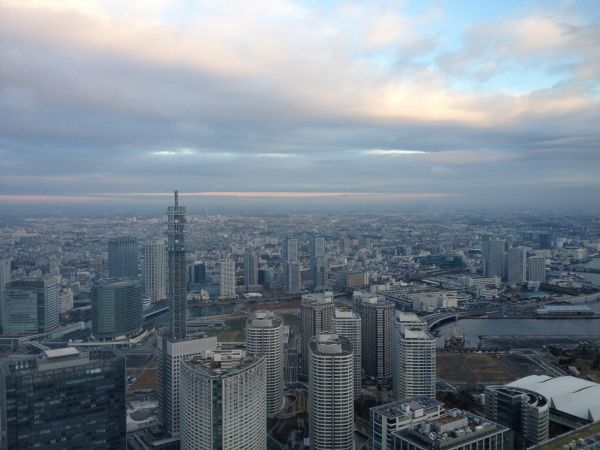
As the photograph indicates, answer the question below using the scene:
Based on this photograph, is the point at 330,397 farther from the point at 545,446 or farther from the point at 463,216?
the point at 463,216

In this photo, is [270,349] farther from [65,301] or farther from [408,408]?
[65,301]

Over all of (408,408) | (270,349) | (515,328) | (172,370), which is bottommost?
(515,328)

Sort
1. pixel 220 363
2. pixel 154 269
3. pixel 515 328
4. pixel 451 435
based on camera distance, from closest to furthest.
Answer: pixel 451 435 → pixel 220 363 → pixel 515 328 → pixel 154 269

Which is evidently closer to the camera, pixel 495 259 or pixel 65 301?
pixel 65 301

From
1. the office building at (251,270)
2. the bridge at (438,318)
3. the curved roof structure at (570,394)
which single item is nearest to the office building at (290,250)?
the office building at (251,270)

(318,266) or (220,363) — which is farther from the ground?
(220,363)

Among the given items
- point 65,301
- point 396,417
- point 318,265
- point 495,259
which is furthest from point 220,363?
point 495,259

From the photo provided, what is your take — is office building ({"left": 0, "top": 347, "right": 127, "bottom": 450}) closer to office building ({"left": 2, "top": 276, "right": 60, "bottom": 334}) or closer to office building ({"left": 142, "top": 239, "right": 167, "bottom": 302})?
office building ({"left": 2, "top": 276, "right": 60, "bottom": 334})
